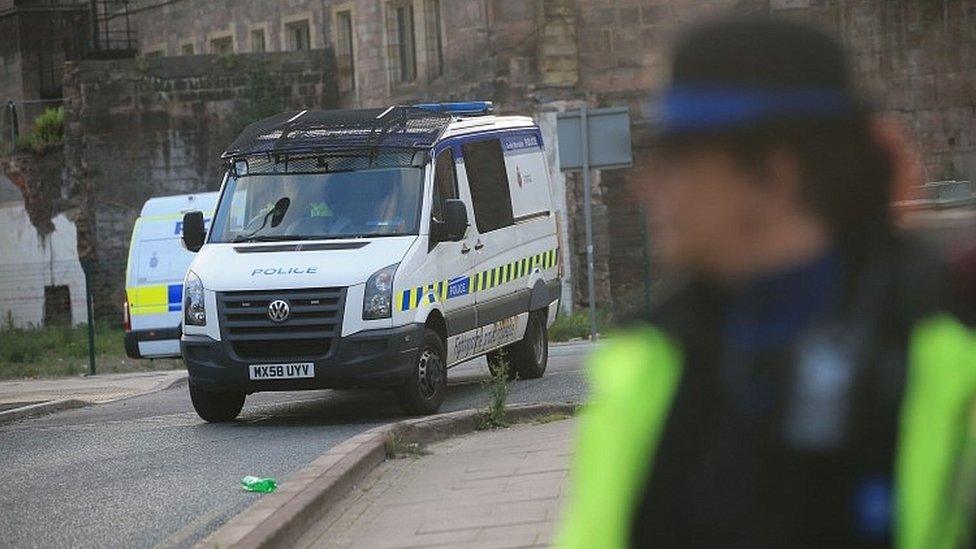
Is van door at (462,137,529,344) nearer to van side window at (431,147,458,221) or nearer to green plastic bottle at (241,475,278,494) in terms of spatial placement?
van side window at (431,147,458,221)

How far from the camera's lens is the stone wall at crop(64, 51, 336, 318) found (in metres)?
40.2

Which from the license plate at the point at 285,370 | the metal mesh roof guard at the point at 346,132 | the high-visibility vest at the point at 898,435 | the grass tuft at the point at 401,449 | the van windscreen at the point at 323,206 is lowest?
the grass tuft at the point at 401,449

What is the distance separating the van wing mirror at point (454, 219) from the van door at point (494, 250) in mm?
826

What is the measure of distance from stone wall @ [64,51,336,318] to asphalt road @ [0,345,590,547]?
68.0ft

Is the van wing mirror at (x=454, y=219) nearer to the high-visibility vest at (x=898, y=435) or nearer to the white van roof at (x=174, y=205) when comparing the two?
the white van roof at (x=174, y=205)

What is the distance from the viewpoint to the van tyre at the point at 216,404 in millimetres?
15594

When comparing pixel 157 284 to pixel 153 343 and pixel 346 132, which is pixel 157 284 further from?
pixel 346 132

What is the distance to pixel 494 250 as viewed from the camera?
54.9ft

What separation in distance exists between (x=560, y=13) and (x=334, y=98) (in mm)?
7616

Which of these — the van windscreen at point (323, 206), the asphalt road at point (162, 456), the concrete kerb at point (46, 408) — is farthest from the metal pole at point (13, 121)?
the van windscreen at point (323, 206)

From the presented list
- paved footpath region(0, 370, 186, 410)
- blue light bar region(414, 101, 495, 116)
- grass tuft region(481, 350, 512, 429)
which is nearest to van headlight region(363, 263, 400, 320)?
grass tuft region(481, 350, 512, 429)

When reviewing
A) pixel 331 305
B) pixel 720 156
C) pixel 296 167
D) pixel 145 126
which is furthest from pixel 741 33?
pixel 145 126

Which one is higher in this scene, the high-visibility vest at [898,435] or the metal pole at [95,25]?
the metal pole at [95,25]

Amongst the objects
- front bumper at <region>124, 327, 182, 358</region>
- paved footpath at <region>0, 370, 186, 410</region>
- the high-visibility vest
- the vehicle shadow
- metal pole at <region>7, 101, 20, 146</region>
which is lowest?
paved footpath at <region>0, 370, 186, 410</region>
